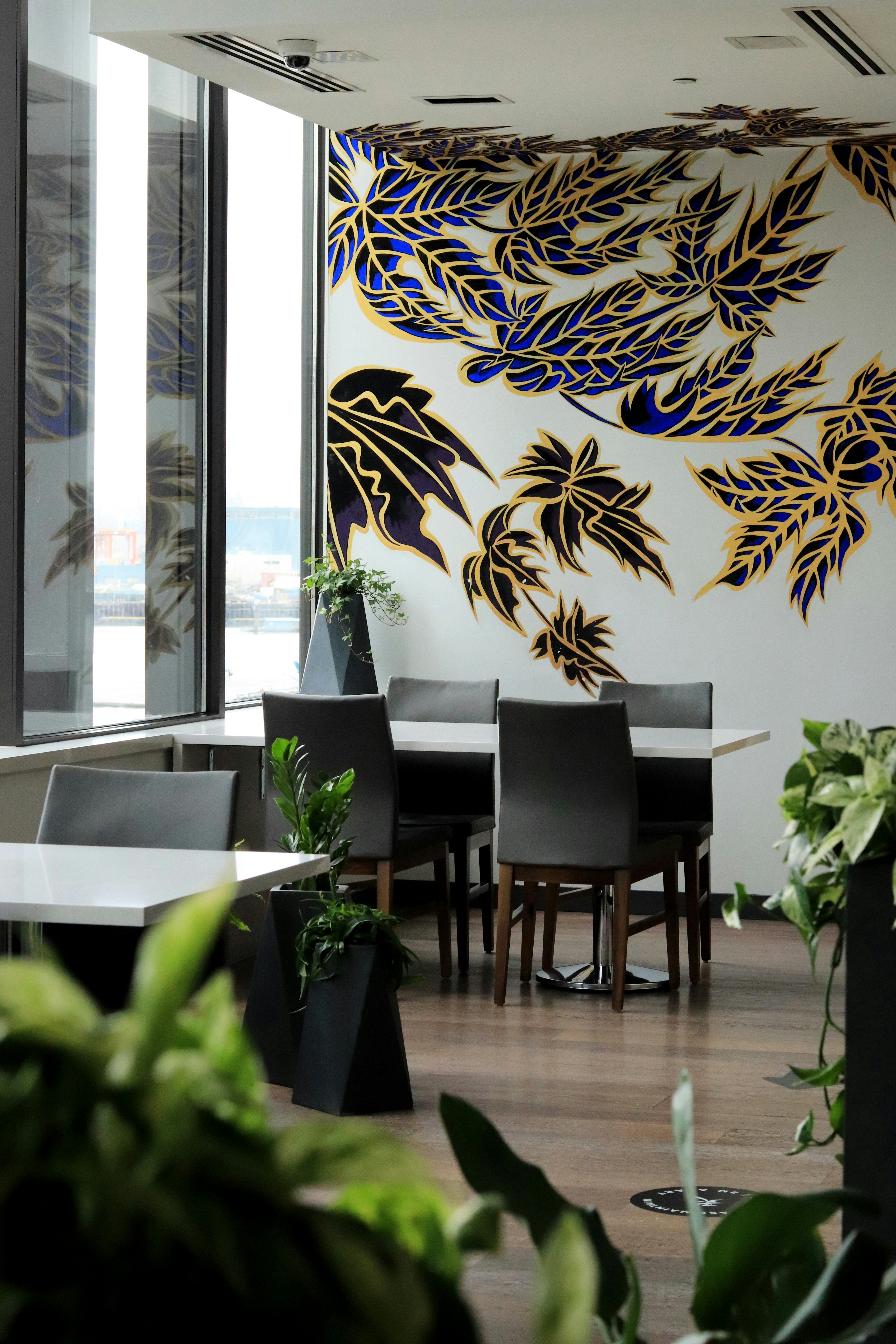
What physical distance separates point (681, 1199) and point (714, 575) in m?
3.80

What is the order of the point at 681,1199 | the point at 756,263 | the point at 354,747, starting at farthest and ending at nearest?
the point at 756,263 → the point at 354,747 → the point at 681,1199

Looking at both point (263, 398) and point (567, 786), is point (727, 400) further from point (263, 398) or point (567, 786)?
point (567, 786)

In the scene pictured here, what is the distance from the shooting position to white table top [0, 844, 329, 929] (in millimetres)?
2354

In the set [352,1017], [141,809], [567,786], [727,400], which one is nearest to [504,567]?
[727,400]

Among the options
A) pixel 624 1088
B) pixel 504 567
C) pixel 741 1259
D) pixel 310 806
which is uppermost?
pixel 504 567

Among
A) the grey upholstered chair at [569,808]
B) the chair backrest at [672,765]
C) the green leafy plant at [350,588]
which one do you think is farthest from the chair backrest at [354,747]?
the green leafy plant at [350,588]

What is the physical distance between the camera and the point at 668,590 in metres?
6.68

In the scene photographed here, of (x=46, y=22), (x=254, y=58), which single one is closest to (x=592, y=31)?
(x=254, y=58)

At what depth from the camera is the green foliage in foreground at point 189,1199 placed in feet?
0.73

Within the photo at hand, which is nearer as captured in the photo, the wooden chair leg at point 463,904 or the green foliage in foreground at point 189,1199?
the green foliage in foreground at point 189,1199

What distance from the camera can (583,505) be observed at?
677 centimetres

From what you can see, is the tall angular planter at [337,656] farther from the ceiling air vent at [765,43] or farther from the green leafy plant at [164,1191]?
the green leafy plant at [164,1191]

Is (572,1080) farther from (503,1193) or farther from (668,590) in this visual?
(503,1193)

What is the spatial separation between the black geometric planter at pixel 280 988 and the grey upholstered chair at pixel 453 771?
1777mm
